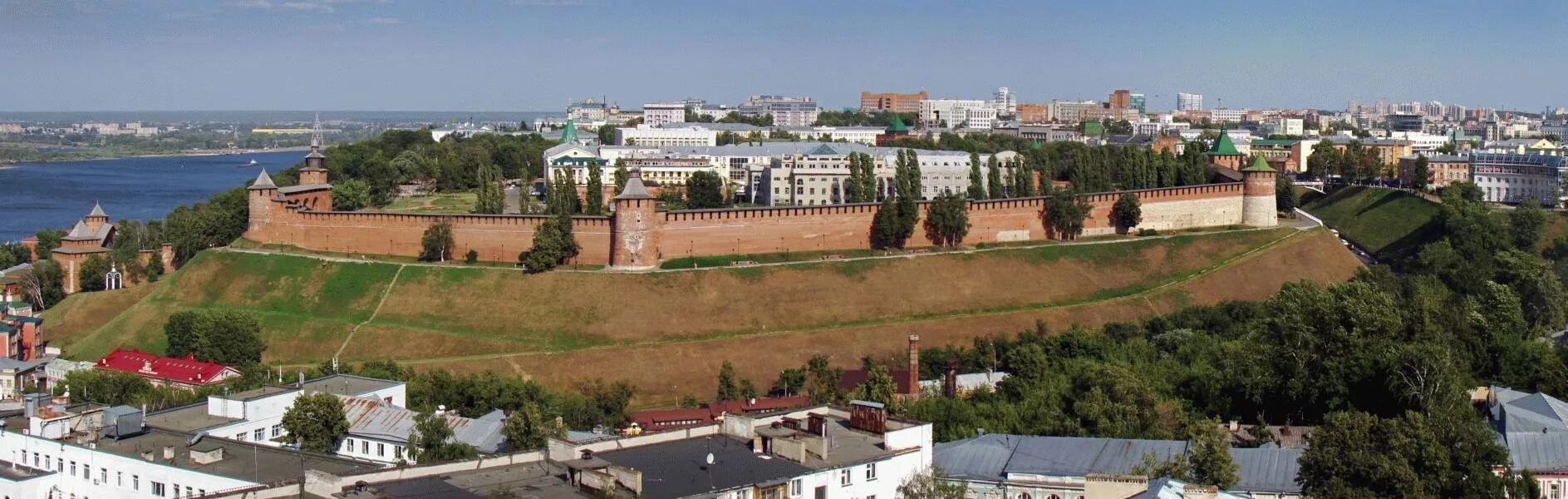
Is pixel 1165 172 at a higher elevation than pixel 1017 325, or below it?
higher

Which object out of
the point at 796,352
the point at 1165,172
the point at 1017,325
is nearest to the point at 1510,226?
the point at 1165,172

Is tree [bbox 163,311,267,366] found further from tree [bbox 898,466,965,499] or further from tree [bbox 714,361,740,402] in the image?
tree [bbox 898,466,965,499]

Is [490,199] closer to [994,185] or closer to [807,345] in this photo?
[807,345]

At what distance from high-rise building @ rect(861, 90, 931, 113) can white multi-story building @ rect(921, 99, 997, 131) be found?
208 inches

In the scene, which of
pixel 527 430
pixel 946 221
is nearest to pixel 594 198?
pixel 946 221

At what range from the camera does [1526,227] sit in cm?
5991

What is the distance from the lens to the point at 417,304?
158 ft

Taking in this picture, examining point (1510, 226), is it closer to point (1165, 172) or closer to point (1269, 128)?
point (1165, 172)

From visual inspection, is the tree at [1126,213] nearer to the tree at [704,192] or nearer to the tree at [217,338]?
the tree at [704,192]

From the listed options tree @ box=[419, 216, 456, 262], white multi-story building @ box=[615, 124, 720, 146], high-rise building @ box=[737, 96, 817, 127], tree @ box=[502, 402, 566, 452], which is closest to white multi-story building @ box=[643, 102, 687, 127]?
high-rise building @ box=[737, 96, 817, 127]

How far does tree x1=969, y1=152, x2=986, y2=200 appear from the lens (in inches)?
2467

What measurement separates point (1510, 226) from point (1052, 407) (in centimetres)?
3481

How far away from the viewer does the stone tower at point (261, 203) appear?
55.2 meters

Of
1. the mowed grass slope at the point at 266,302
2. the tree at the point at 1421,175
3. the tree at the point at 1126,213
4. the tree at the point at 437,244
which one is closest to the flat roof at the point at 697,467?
the mowed grass slope at the point at 266,302
